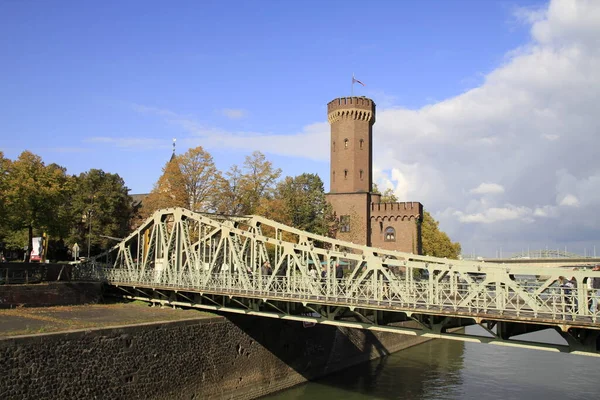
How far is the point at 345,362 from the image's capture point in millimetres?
32188

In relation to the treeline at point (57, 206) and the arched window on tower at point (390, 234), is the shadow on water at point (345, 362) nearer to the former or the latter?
the treeline at point (57, 206)

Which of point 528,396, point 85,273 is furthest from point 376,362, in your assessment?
point 85,273

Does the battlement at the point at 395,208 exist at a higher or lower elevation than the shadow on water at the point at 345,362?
higher

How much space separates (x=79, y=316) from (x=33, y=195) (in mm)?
15409

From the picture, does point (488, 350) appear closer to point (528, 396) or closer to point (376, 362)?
point (376, 362)

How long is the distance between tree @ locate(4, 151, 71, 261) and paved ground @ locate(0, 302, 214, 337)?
436 inches

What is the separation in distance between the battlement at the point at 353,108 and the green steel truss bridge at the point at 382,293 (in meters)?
31.6

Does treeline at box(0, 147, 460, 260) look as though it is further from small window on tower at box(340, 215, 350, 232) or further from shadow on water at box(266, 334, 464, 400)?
shadow on water at box(266, 334, 464, 400)

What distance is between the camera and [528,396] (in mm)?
25219

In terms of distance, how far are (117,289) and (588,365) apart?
29644 millimetres

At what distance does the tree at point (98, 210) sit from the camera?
5166cm

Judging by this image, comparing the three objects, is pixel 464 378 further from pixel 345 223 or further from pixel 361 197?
pixel 361 197

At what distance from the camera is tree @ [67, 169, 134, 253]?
51.7 metres

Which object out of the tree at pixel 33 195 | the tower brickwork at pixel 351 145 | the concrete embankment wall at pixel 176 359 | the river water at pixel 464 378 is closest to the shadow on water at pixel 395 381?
the river water at pixel 464 378
